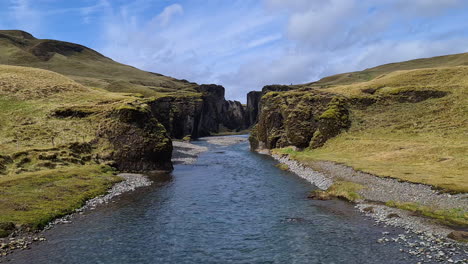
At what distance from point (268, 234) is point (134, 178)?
3488 centimetres

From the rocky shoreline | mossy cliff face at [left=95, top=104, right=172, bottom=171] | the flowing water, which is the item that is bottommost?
the flowing water

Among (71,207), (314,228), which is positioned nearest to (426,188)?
(314,228)

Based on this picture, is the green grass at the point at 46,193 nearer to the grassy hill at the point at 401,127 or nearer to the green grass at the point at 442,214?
the green grass at the point at 442,214

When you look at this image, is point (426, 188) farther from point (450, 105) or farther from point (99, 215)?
point (450, 105)

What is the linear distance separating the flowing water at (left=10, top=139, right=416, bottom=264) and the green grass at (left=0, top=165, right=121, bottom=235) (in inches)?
107

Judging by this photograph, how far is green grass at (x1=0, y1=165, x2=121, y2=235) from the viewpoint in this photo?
31153 millimetres

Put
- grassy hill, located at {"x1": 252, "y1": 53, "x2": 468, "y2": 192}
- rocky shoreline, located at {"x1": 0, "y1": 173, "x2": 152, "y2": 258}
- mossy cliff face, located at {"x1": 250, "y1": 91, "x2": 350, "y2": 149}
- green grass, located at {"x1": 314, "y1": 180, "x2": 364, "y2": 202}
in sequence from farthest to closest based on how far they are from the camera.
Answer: mossy cliff face, located at {"x1": 250, "y1": 91, "x2": 350, "y2": 149}, grassy hill, located at {"x1": 252, "y1": 53, "x2": 468, "y2": 192}, green grass, located at {"x1": 314, "y1": 180, "x2": 364, "y2": 202}, rocky shoreline, located at {"x1": 0, "y1": 173, "x2": 152, "y2": 258}

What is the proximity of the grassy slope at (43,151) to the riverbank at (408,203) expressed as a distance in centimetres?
3053

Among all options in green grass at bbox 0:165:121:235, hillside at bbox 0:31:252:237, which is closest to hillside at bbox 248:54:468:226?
green grass at bbox 0:165:121:235

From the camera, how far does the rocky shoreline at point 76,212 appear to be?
1004 inches

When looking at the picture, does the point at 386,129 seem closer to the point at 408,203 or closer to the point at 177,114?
the point at 408,203

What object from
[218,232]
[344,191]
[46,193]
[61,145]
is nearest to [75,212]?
[46,193]

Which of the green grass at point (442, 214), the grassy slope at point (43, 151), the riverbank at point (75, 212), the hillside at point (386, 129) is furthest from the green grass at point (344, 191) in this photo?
the grassy slope at point (43, 151)

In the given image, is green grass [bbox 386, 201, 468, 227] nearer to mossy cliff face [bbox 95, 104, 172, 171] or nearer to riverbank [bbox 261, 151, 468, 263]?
riverbank [bbox 261, 151, 468, 263]
